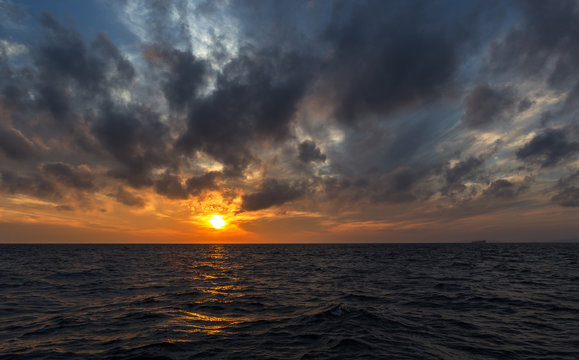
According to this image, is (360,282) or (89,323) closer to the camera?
(89,323)

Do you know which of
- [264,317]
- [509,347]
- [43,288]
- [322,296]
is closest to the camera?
[509,347]

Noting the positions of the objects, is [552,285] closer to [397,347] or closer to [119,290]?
[397,347]

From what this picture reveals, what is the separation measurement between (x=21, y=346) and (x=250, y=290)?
14.4m

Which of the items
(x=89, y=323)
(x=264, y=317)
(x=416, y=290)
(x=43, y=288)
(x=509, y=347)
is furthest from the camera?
(x=43, y=288)

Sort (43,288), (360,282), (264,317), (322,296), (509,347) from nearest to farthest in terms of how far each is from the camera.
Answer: (509,347), (264,317), (322,296), (43,288), (360,282)

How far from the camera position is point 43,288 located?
23.2 metres

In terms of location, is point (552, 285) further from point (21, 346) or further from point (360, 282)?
point (21, 346)

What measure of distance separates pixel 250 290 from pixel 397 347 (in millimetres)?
14715

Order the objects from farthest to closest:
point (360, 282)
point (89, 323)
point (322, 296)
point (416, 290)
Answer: point (360, 282) < point (416, 290) < point (322, 296) < point (89, 323)

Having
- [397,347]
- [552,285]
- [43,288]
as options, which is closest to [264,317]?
[397,347]

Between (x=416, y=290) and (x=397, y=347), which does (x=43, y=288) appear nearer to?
(x=397, y=347)

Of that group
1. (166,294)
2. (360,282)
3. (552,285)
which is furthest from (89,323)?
(552,285)

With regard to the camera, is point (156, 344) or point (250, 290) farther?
point (250, 290)

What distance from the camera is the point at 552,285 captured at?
2375 centimetres
